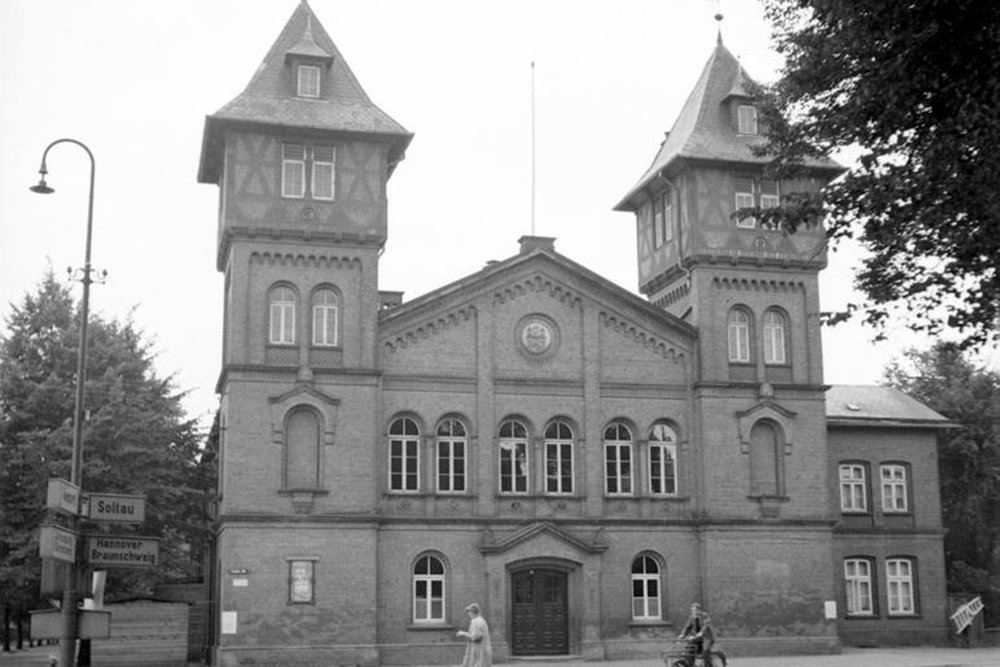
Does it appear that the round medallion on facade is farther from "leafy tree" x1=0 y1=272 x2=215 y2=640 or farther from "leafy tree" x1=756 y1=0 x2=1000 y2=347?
"leafy tree" x1=756 y1=0 x2=1000 y2=347

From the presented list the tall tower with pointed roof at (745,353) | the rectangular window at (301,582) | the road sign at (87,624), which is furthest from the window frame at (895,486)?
the road sign at (87,624)

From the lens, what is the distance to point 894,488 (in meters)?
45.5

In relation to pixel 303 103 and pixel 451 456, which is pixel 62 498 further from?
pixel 303 103

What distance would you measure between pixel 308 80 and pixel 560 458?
13.1 meters

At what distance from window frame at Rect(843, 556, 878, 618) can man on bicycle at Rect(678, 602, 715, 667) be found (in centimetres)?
1509

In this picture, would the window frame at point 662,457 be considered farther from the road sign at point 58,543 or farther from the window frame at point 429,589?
the road sign at point 58,543

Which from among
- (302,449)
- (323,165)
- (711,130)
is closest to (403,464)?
(302,449)

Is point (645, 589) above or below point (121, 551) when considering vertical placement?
below

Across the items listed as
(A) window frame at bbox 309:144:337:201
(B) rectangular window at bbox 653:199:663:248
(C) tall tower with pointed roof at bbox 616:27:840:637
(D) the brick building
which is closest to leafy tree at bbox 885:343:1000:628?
(D) the brick building

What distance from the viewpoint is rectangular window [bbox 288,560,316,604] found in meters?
36.1

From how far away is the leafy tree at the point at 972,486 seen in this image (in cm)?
5091

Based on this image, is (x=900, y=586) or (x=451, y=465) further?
(x=900, y=586)

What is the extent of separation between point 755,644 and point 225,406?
16.4 metres

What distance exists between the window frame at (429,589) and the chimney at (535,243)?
9.44 meters
